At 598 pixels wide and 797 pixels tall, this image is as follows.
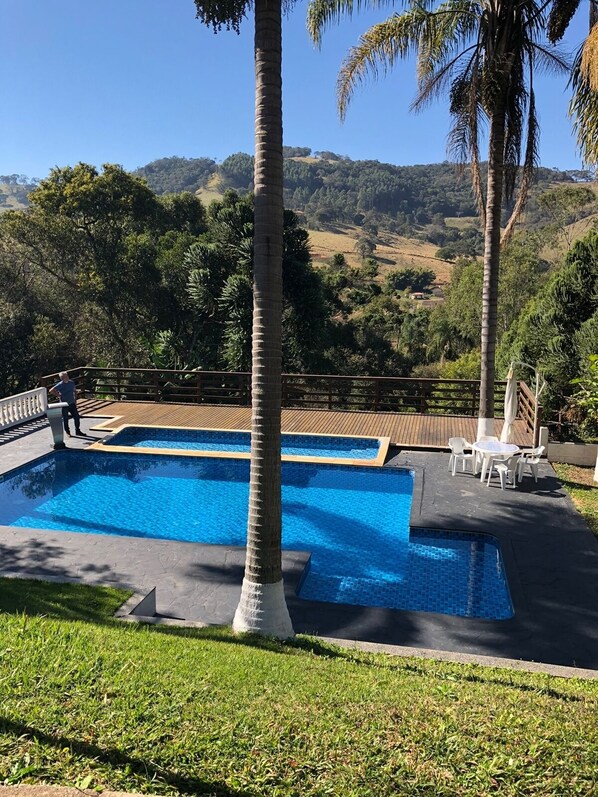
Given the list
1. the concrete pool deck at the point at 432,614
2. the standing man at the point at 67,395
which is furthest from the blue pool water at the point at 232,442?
the concrete pool deck at the point at 432,614

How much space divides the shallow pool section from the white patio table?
2382 millimetres

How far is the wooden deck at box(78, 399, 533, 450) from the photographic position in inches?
575

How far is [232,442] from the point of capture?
15.1 m

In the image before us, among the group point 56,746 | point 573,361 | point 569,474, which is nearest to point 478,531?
point 569,474

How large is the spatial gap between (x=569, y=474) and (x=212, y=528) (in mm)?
7143

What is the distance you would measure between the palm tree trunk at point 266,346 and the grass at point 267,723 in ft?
2.47

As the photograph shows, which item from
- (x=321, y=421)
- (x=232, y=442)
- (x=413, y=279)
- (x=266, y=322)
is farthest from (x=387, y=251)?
(x=266, y=322)

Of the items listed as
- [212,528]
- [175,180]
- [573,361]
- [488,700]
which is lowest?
[212,528]

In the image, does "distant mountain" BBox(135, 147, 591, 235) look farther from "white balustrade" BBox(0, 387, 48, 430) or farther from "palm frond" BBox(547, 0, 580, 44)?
"palm frond" BBox(547, 0, 580, 44)

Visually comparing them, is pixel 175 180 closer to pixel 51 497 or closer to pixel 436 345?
pixel 436 345

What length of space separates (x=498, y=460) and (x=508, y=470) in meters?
0.28

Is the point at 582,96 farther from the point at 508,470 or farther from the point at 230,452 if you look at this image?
the point at 230,452

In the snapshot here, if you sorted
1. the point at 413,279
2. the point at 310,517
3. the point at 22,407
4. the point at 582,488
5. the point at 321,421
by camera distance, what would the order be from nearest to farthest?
the point at 310,517
the point at 582,488
the point at 22,407
the point at 321,421
the point at 413,279

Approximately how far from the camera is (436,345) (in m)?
37.8
